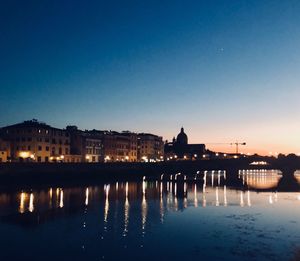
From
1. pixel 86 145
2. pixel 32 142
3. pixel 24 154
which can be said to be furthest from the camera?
pixel 86 145

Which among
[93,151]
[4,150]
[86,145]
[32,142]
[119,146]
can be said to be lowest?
[4,150]

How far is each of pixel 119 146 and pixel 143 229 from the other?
12615 cm

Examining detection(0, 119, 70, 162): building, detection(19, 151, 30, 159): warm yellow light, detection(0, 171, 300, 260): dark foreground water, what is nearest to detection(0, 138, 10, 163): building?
detection(0, 119, 70, 162): building

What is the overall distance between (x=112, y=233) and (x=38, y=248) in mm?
7809

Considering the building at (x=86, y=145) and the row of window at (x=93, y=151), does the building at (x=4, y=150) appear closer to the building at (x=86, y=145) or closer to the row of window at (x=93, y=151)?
the building at (x=86, y=145)

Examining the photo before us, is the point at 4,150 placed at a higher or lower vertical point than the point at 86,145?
lower

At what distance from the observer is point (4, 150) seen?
110 meters

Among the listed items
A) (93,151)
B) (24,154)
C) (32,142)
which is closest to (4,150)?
(24,154)

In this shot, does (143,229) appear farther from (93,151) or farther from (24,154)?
(93,151)

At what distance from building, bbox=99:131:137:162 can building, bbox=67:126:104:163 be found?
461cm

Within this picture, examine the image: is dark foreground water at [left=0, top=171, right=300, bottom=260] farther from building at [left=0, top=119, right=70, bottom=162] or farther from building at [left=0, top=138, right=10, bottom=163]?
building at [left=0, top=119, right=70, bottom=162]

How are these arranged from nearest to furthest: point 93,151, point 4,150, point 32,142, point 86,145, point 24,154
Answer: point 4,150, point 24,154, point 32,142, point 86,145, point 93,151

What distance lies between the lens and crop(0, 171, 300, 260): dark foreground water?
32.0 metres

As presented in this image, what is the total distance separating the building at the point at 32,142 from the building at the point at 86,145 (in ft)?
44.7
